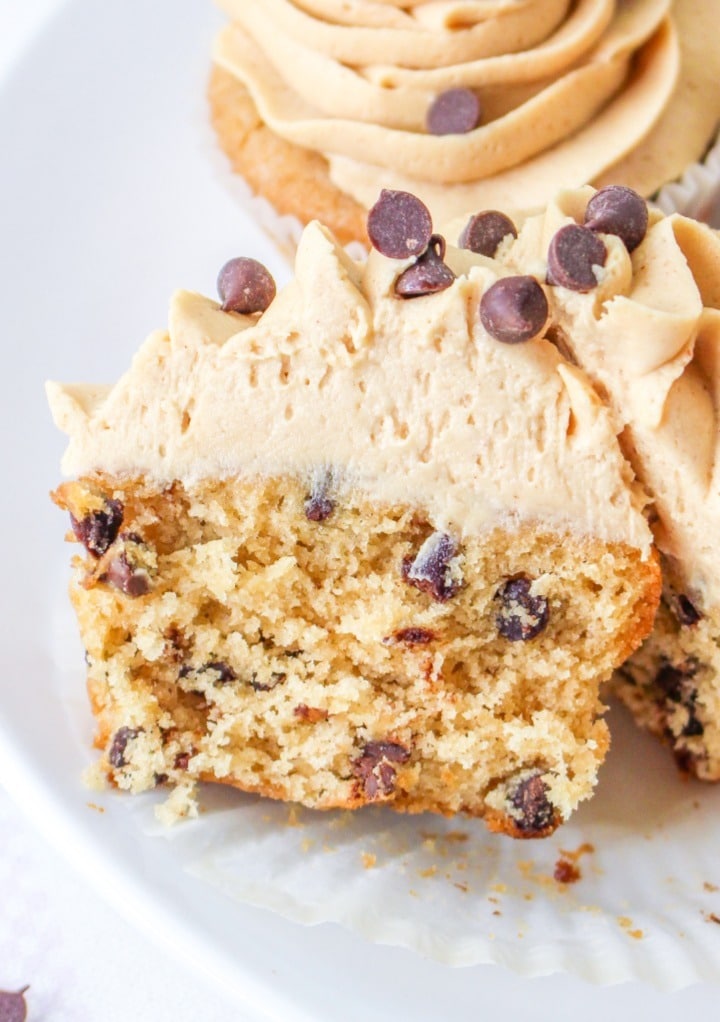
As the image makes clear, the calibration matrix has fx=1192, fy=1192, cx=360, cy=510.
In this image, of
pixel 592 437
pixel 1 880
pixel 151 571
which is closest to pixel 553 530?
pixel 592 437

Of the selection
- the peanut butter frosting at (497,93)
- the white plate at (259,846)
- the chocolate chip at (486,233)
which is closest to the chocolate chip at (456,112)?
the peanut butter frosting at (497,93)

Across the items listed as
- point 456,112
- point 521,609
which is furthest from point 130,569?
point 456,112

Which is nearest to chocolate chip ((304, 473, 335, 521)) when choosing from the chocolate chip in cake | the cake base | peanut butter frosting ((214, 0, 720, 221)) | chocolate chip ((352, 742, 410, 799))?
the cake base

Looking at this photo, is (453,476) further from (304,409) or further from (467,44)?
(467,44)

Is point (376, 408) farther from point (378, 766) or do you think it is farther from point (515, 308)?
point (378, 766)

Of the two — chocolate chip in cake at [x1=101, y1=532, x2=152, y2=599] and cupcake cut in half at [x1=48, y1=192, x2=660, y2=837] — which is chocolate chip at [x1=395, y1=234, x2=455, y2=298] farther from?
chocolate chip in cake at [x1=101, y1=532, x2=152, y2=599]
